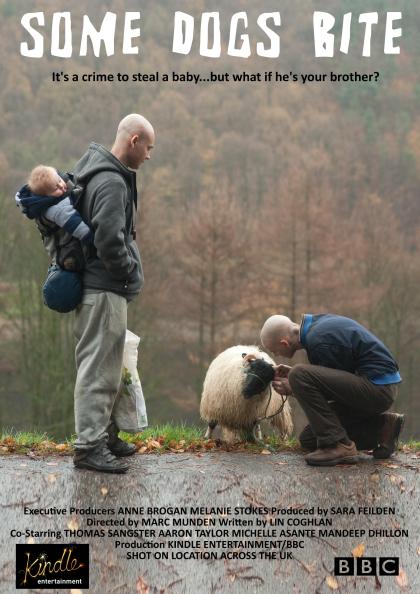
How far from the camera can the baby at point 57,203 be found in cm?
506

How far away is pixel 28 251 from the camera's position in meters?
19.7

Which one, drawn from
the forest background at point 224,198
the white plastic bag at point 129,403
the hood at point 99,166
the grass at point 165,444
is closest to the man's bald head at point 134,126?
the hood at point 99,166

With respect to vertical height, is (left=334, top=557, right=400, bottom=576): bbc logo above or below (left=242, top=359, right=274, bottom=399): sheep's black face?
below

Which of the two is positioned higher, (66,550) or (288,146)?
(288,146)

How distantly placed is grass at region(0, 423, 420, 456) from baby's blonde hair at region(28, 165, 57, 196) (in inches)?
91.4

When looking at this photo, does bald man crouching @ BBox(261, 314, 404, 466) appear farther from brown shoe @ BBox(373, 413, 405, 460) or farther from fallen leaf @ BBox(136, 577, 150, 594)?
fallen leaf @ BBox(136, 577, 150, 594)

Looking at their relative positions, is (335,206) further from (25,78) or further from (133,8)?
(133,8)

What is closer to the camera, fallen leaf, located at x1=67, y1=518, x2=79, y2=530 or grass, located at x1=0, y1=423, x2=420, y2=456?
fallen leaf, located at x1=67, y1=518, x2=79, y2=530

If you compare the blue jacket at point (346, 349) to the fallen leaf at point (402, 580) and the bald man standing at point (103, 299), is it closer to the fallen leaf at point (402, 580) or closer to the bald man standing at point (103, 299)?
the bald man standing at point (103, 299)

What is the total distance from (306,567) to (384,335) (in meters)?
18.7

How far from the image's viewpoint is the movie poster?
4.57m

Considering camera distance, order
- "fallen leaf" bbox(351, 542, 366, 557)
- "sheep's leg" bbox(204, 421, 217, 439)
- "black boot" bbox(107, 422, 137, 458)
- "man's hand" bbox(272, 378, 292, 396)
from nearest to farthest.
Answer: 1. "fallen leaf" bbox(351, 542, 366, 557)
2. "black boot" bbox(107, 422, 137, 458)
3. "man's hand" bbox(272, 378, 292, 396)
4. "sheep's leg" bbox(204, 421, 217, 439)

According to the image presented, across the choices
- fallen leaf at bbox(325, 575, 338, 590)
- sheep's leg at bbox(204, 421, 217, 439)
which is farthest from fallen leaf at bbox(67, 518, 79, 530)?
sheep's leg at bbox(204, 421, 217, 439)

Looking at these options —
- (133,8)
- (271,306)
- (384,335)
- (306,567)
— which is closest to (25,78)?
(133,8)
